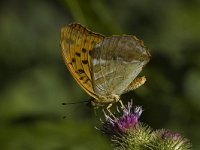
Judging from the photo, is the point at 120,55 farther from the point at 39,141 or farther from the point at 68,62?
the point at 39,141

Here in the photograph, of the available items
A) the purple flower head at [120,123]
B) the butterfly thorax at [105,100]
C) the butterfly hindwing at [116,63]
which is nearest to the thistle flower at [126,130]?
the purple flower head at [120,123]

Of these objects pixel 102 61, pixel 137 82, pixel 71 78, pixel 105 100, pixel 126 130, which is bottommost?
pixel 71 78

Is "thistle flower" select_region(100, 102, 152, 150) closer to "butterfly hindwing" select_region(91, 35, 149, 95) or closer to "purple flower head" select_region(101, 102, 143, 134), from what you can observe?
"purple flower head" select_region(101, 102, 143, 134)

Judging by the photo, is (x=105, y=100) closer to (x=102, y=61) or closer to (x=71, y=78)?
(x=102, y=61)

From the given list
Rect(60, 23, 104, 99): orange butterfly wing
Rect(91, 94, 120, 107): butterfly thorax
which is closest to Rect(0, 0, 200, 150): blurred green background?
Rect(60, 23, 104, 99): orange butterfly wing

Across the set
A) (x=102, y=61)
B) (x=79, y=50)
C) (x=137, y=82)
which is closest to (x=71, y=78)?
(x=102, y=61)

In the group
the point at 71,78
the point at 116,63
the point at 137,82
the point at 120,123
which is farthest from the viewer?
the point at 71,78
